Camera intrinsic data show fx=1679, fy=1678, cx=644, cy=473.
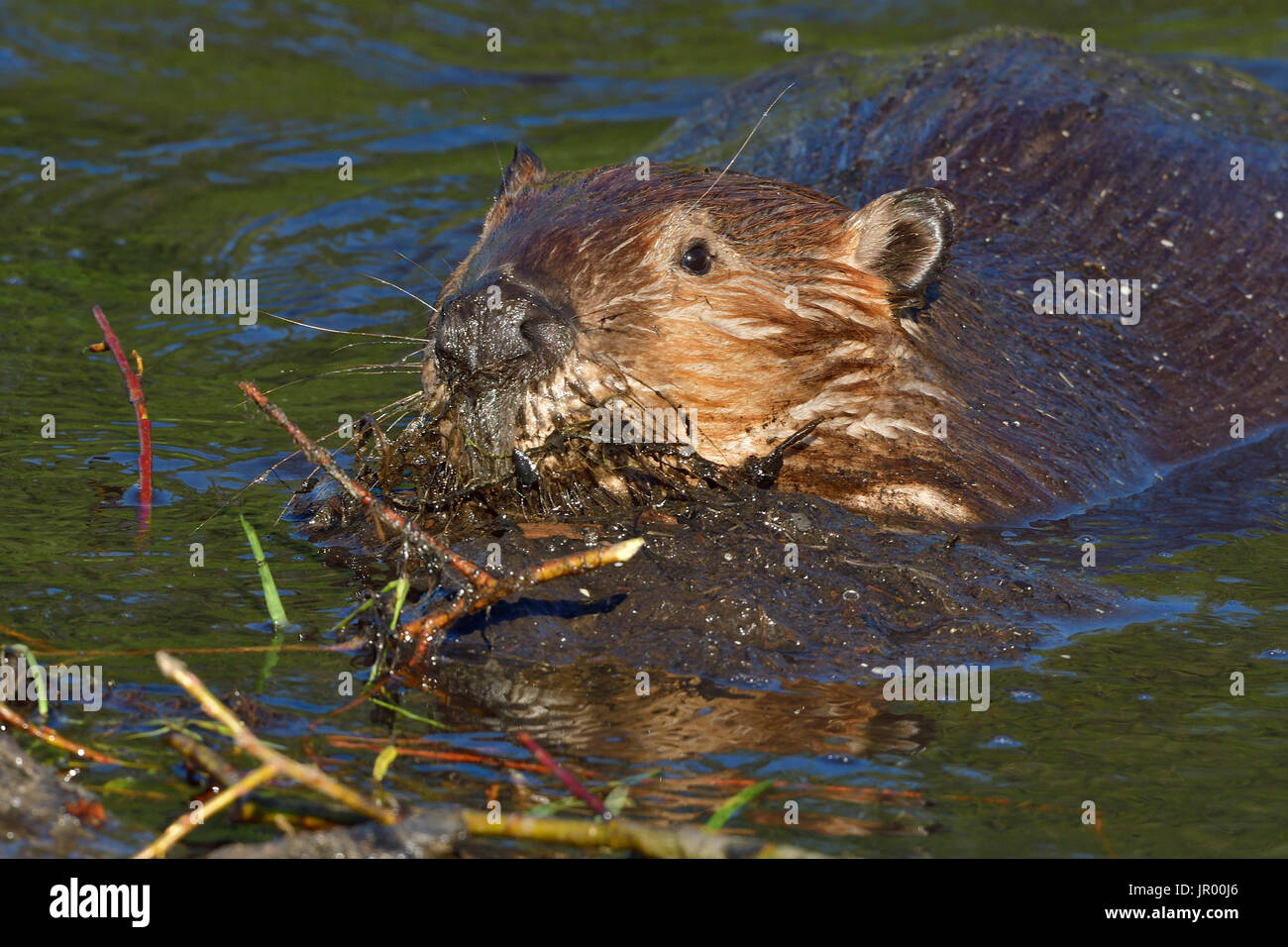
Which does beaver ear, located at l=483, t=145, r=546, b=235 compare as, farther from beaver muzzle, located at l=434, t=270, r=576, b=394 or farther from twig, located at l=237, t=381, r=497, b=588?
twig, located at l=237, t=381, r=497, b=588

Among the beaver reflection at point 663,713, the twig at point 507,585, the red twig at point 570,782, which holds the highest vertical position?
the twig at point 507,585

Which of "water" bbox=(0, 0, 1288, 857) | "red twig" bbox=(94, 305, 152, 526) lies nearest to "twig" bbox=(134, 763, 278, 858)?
"water" bbox=(0, 0, 1288, 857)

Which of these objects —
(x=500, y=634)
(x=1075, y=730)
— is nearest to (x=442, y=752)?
(x=500, y=634)

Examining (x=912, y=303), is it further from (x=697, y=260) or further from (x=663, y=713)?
(x=663, y=713)

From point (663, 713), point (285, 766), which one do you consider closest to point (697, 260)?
point (663, 713)

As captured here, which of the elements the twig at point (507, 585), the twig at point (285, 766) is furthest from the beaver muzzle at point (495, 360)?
the twig at point (285, 766)

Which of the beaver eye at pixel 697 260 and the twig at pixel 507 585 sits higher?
the beaver eye at pixel 697 260

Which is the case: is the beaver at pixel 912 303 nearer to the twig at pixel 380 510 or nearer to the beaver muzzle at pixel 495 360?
the beaver muzzle at pixel 495 360
